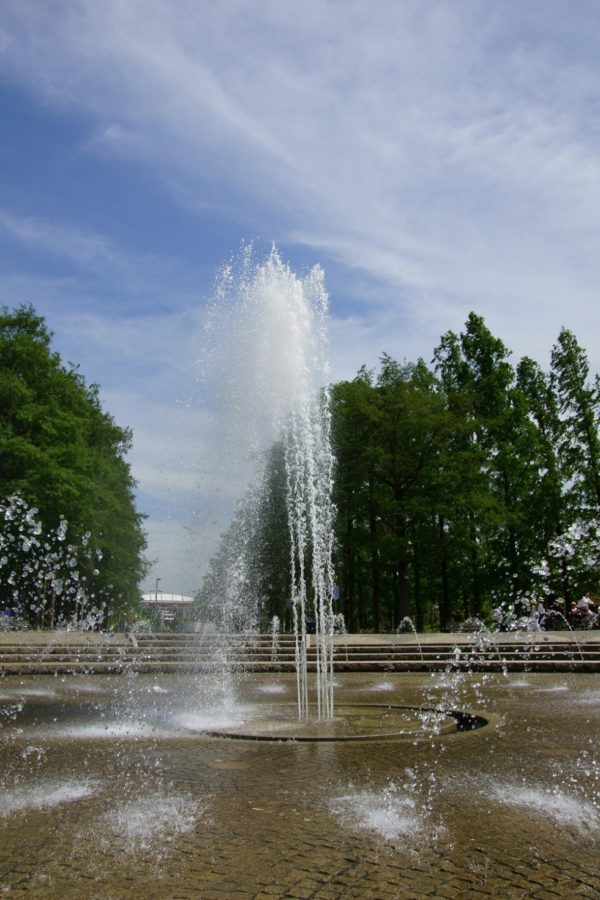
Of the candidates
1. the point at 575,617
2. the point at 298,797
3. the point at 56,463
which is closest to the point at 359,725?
the point at 298,797

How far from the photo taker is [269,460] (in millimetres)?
41875

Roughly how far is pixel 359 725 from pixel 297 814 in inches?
177

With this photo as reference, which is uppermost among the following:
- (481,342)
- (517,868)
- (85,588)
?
(481,342)

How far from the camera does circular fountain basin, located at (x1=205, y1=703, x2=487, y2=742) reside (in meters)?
9.16

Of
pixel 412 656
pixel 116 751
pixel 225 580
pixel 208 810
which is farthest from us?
pixel 225 580

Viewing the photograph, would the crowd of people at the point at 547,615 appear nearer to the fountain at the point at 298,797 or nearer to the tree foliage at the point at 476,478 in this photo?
the tree foliage at the point at 476,478

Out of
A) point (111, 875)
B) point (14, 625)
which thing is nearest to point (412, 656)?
point (111, 875)

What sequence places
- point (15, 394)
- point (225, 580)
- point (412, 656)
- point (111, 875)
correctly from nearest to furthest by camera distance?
point (111, 875)
point (412, 656)
point (15, 394)
point (225, 580)

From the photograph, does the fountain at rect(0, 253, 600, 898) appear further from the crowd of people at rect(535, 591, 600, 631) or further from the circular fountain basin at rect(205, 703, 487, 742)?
the crowd of people at rect(535, 591, 600, 631)

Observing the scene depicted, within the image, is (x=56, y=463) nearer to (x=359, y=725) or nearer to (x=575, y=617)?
(x=575, y=617)

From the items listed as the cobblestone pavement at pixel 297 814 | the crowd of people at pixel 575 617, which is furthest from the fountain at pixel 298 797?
the crowd of people at pixel 575 617

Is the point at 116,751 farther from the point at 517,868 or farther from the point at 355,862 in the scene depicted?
the point at 517,868

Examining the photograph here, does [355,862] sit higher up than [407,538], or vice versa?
[407,538]

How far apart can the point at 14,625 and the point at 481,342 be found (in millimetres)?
24804
